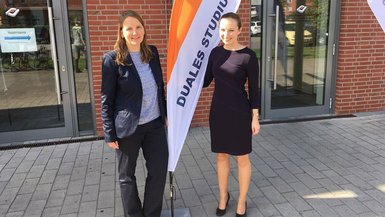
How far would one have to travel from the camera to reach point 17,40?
5.09 m

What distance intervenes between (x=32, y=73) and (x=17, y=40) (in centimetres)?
49

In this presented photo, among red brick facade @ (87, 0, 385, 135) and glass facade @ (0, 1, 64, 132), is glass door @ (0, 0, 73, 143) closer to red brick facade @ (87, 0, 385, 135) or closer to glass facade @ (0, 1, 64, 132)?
glass facade @ (0, 1, 64, 132)

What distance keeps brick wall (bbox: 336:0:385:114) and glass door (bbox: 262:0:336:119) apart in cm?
20

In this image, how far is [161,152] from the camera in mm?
3014

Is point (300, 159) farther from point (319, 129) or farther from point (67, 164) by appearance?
point (67, 164)

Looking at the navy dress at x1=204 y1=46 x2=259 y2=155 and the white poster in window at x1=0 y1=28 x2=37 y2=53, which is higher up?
the white poster in window at x1=0 y1=28 x2=37 y2=53

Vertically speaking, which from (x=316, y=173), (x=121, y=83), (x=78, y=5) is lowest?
(x=316, y=173)

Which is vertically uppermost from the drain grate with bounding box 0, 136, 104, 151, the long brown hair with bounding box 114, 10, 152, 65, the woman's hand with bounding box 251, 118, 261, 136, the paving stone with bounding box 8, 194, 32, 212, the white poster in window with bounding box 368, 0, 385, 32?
the white poster in window with bounding box 368, 0, 385, 32

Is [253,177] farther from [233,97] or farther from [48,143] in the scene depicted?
[48,143]

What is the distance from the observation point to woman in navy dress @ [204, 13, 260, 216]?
296 cm

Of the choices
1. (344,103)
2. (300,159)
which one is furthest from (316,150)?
(344,103)

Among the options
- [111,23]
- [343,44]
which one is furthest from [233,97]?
[343,44]

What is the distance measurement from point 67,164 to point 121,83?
7.20ft

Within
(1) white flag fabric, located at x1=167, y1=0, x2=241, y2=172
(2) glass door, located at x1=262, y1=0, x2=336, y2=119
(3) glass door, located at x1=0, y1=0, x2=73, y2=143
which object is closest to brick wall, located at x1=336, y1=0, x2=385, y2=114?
(2) glass door, located at x1=262, y1=0, x2=336, y2=119
